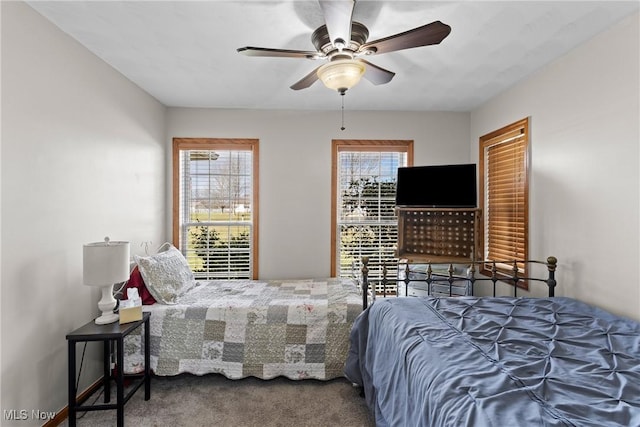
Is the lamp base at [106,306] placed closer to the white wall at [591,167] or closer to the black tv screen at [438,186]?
the black tv screen at [438,186]

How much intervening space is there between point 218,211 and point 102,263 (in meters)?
1.81

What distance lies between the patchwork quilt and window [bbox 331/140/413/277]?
51.4 inches

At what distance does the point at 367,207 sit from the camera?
3947 millimetres

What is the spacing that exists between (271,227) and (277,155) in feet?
2.83

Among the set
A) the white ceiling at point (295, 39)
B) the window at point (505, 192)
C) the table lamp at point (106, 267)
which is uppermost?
the white ceiling at point (295, 39)

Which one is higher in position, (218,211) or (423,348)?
(218,211)

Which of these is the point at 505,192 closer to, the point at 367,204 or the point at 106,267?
the point at 367,204

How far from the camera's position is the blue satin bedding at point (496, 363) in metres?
1.06

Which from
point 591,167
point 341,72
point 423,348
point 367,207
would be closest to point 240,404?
point 423,348

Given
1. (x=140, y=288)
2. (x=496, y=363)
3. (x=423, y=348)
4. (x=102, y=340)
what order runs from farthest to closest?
1. (x=140, y=288)
2. (x=102, y=340)
3. (x=423, y=348)
4. (x=496, y=363)

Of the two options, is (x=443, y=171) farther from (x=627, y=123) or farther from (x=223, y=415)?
(x=223, y=415)

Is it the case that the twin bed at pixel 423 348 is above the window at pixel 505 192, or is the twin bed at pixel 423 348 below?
below

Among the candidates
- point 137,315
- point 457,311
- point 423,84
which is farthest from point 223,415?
point 423,84

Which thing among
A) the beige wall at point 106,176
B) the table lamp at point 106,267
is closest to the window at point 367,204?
the beige wall at point 106,176
